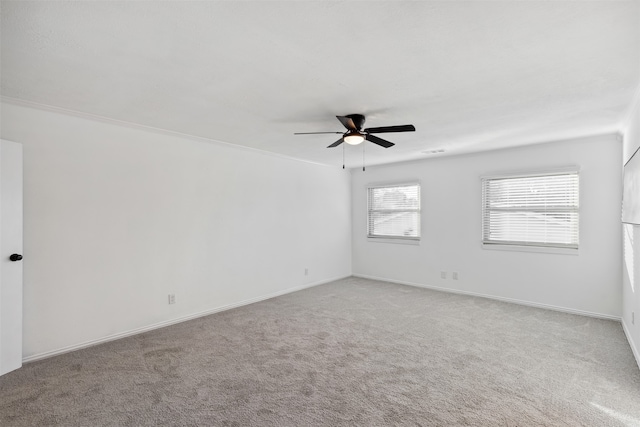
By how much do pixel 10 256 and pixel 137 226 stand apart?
111 cm

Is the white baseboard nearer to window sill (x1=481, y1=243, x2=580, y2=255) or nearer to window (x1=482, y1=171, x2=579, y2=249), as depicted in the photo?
window sill (x1=481, y1=243, x2=580, y2=255)

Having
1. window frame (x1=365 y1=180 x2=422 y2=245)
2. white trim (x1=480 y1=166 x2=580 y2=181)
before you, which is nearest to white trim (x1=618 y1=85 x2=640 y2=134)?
white trim (x1=480 y1=166 x2=580 y2=181)

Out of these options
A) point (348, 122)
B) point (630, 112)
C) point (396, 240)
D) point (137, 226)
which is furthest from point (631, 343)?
point (137, 226)

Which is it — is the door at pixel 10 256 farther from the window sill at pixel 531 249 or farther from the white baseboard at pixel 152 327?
the window sill at pixel 531 249

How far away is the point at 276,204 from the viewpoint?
17.4 ft

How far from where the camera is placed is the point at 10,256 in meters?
2.72

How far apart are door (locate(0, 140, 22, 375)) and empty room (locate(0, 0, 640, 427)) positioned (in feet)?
0.06

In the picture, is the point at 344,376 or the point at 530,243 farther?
the point at 530,243

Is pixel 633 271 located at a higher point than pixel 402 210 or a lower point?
lower

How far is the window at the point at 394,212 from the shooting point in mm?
5991

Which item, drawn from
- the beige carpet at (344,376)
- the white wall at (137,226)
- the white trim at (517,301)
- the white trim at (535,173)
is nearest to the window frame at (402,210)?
the white trim at (517,301)

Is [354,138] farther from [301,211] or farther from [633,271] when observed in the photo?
[633,271]

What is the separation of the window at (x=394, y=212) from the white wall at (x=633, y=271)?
2.87m

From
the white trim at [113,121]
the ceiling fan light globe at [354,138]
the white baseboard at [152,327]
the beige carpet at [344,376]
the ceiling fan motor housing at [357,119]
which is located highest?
the white trim at [113,121]
